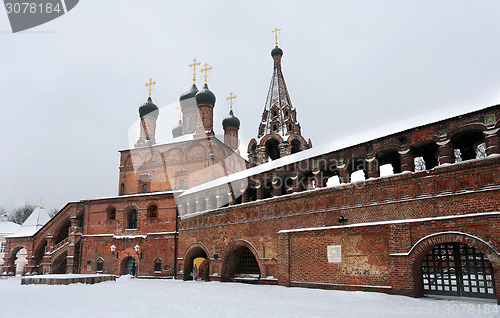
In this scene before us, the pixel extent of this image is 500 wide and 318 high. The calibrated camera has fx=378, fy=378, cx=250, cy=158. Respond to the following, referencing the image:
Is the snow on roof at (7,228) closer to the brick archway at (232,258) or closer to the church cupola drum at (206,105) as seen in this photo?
the church cupola drum at (206,105)

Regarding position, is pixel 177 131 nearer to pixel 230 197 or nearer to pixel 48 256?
pixel 48 256

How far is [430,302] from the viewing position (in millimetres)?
9109

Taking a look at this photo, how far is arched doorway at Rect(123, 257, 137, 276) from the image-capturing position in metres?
A: 22.7

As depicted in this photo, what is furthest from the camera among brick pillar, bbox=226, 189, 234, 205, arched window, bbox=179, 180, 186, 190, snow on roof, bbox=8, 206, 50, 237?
snow on roof, bbox=8, 206, 50, 237

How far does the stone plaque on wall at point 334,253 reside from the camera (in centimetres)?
1188

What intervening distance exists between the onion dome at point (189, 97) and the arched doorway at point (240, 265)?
15.2 meters

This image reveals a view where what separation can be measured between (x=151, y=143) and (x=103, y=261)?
973 centimetres

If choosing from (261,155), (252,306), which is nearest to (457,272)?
(252,306)

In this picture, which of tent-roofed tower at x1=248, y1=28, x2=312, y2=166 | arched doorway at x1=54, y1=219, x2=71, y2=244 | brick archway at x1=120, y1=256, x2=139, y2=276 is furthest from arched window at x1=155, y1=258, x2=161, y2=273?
arched doorway at x1=54, y1=219, x2=71, y2=244

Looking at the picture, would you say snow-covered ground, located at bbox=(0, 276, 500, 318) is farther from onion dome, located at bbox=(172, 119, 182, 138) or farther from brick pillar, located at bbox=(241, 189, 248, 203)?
onion dome, located at bbox=(172, 119, 182, 138)

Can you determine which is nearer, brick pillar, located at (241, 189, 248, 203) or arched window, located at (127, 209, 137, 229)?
brick pillar, located at (241, 189, 248, 203)

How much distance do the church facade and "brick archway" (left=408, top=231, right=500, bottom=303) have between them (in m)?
0.03

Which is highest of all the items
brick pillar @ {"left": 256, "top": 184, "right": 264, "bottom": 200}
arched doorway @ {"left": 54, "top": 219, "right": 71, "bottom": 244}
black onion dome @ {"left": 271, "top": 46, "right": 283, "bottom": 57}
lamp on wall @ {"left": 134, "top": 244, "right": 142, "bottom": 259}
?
black onion dome @ {"left": 271, "top": 46, "right": 283, "bottom": 57}

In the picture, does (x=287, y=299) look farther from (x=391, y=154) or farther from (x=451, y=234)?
(x=391, y=154)
